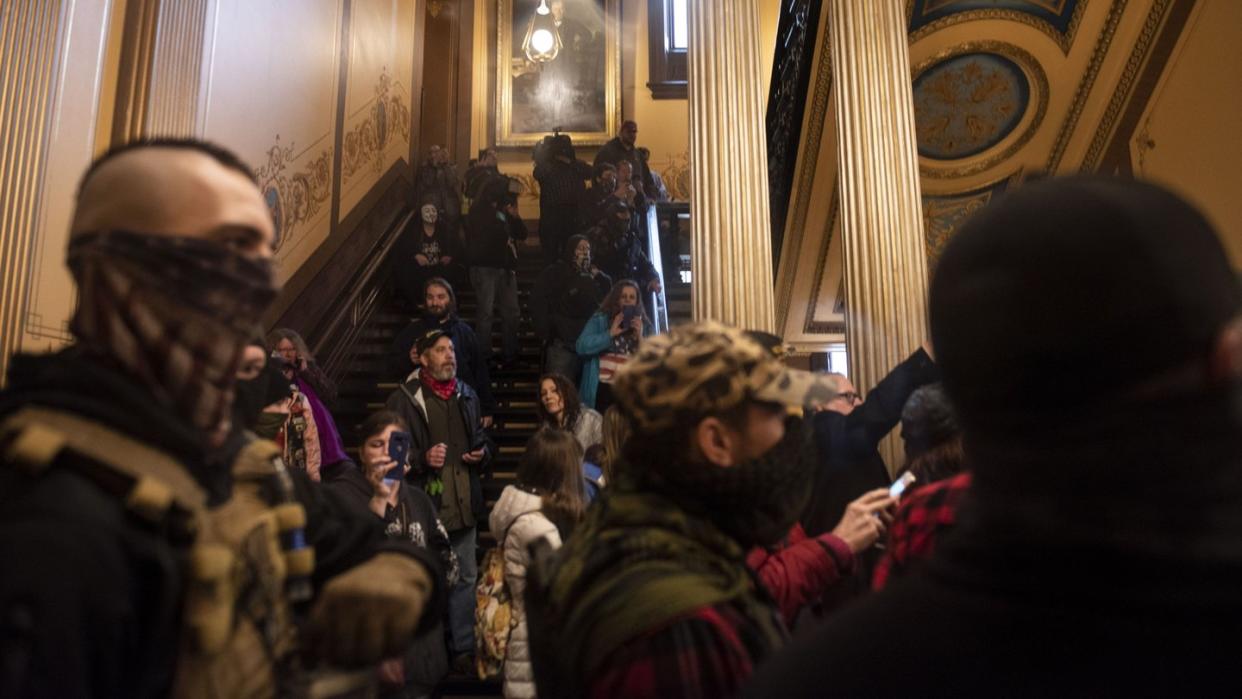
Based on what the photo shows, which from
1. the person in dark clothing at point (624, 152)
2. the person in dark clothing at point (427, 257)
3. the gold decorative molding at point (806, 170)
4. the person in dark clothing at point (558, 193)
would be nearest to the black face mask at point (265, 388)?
the person in dark clothing at point (427, 257)

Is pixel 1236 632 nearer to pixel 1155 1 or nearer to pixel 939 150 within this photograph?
pixel 1155 1

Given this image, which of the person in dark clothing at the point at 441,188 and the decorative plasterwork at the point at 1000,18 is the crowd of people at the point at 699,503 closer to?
the decorative plasterwork at the point at 1000,18

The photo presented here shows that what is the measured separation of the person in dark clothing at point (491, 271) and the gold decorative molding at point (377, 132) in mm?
2122

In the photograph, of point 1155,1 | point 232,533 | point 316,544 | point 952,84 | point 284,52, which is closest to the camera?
point 232,533

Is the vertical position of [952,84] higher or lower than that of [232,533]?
higher

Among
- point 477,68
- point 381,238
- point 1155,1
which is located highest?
point 477,68

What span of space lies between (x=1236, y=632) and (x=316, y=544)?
1.08 m

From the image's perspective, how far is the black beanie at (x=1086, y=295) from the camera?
691 mm

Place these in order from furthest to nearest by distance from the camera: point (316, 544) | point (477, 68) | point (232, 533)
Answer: point (477, 68) → point (316, 544) → point (232, 533)

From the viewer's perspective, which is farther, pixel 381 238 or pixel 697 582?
pixel 381 238

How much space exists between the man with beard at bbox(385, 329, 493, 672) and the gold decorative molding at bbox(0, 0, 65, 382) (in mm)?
1881

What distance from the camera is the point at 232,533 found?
1014 millimetres

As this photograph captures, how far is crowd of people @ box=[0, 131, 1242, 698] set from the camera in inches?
27.0

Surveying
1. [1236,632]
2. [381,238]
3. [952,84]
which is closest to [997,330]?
[1236,632]
